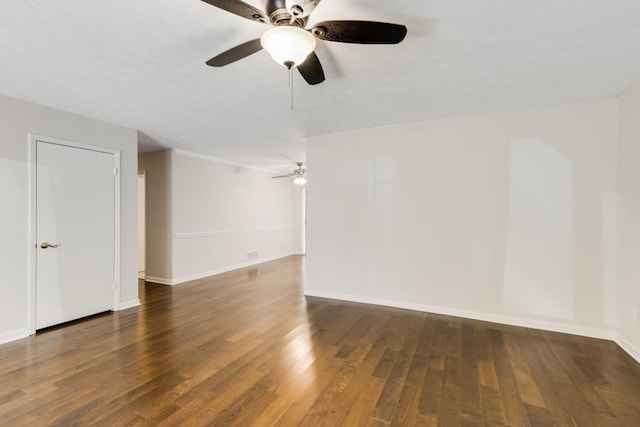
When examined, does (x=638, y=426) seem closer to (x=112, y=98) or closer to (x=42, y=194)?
(x=112, y=98)

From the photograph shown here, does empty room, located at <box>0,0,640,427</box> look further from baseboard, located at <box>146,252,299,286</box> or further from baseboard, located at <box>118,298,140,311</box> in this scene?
baseboard, located at <box>146,252,299,286</box>

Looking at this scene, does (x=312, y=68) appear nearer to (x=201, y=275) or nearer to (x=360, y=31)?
(x=360, y=31)

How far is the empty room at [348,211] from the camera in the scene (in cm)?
184

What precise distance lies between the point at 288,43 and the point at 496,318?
11.9 feet

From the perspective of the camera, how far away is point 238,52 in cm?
178

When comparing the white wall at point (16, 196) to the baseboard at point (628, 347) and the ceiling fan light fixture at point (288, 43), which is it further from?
the baseboard at point (628, 347)

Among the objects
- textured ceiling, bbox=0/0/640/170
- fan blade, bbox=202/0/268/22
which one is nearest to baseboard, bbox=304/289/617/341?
textured ceiling, bbox=0/0/640/170

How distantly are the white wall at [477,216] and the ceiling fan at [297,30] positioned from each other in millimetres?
2494

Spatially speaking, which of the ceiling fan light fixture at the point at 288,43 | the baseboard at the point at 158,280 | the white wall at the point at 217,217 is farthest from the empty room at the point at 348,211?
the white wall at the point at 217,217

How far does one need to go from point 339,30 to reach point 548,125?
9.72 ft

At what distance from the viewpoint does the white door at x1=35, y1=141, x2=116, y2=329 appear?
3.20 meters

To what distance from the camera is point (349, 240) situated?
4.30 metres

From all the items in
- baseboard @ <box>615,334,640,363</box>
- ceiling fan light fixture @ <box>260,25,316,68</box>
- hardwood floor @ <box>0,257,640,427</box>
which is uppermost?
ceiling fan light fixture @ <box>260,25,316,68</box>

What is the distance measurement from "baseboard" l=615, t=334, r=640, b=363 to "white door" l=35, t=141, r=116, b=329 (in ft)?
18.6
